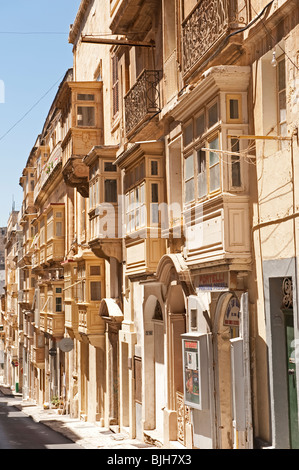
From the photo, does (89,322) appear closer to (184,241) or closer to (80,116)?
(80,116)

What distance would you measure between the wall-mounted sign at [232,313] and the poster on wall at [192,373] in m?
0.74

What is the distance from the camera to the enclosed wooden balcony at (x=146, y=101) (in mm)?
18875

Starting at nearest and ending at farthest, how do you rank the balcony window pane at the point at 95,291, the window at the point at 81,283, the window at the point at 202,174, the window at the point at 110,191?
the window at the point at 202,174 → the window at the point at 110,191 → the balcony window pane at the point at 95,291 → the window at the point at 81,283

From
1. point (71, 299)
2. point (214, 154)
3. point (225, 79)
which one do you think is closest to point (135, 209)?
point (214, 154)

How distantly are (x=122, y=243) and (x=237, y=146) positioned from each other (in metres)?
10.7

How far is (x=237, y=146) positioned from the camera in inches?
502

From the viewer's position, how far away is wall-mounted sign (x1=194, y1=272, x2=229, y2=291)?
13.3 metres

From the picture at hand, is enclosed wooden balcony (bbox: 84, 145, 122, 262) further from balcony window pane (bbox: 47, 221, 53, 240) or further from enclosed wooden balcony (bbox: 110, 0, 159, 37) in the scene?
balcony window pane (bbox: 47, 221, 53, 240)

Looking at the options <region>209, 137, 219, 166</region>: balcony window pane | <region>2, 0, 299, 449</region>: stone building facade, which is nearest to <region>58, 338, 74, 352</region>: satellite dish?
<region>2, 0, 299, 449</region>: stone building facade

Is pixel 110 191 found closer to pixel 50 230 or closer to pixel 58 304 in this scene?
pixel 58 304

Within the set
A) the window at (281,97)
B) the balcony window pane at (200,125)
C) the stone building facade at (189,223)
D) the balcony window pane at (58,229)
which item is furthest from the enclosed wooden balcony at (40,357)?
the window at (281,97)

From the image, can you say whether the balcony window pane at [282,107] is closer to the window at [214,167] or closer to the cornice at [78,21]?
the window at [214,167]

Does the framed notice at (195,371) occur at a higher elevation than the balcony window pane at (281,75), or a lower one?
lower

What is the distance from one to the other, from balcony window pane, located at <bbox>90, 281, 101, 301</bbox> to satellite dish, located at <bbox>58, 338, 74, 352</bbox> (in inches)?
168
